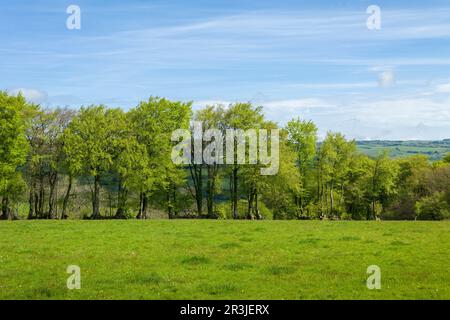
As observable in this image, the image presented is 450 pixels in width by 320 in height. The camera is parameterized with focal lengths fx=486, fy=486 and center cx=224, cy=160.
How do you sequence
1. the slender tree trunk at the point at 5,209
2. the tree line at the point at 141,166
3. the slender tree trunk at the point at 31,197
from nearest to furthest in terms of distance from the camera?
1. the slender tree trunk at the point at 5,209
2. the tree line at the point at 141,166
3. the slender tree trunk at the point at 31,197

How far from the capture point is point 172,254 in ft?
83.5

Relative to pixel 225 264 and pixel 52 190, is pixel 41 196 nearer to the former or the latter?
pixel 52 190

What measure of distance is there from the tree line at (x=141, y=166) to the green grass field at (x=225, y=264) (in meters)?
26.1

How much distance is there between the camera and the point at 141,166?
62.5m

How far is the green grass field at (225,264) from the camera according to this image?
1742cm

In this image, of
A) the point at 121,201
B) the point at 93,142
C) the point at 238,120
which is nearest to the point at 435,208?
the point at 238,120

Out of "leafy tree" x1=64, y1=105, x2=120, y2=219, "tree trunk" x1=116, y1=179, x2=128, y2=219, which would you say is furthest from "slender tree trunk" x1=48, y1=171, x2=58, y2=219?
"tree trunk" x1=116, y1=179, x2=128, y2=219

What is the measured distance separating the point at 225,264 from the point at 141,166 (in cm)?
4176

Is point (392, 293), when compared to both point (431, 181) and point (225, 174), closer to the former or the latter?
point (225, 174)

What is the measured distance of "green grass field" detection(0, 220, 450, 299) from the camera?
17422 mm

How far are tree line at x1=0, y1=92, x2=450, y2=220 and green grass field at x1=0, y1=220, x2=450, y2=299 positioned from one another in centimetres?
2614

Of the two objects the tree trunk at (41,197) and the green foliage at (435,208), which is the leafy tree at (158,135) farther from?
the green foliage at (435,208)

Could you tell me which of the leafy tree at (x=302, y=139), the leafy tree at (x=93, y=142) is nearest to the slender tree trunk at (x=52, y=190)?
the leafy tree at (x=93, y=142)

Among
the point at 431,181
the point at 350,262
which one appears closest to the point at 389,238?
the point at 350,262
